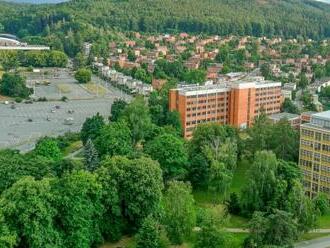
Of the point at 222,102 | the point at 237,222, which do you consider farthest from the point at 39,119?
the point at 237,222

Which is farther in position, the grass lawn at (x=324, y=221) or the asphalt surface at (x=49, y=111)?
the asphalt surface at (x=49, y=111)

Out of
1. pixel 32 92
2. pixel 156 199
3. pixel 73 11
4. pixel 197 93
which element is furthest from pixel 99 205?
pixel 73 11

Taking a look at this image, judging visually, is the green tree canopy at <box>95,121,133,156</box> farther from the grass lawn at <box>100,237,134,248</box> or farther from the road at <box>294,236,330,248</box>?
the road at <box>294,236,330,248</box>

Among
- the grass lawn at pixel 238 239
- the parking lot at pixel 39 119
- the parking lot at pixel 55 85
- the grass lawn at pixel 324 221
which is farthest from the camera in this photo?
the parking lot at pixel 55 85

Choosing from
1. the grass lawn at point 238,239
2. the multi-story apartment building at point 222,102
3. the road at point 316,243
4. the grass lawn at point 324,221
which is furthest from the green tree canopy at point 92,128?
the road at point 316,243

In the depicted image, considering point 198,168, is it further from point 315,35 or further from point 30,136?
point 315,35

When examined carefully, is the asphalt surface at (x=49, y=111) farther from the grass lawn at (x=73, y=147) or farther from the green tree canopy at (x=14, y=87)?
the grass lawn at (x=73, y=147)
